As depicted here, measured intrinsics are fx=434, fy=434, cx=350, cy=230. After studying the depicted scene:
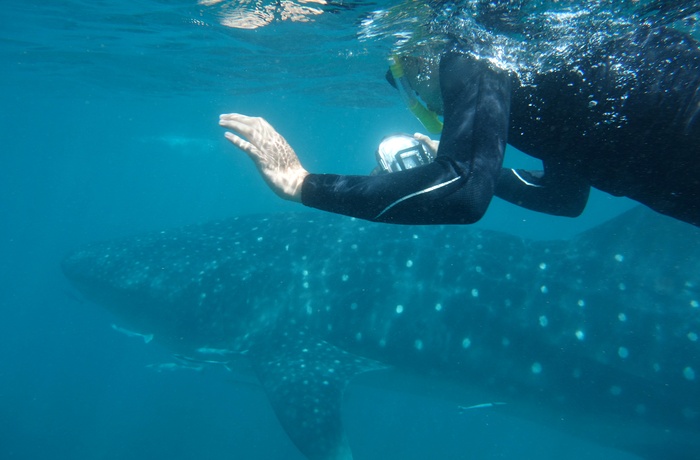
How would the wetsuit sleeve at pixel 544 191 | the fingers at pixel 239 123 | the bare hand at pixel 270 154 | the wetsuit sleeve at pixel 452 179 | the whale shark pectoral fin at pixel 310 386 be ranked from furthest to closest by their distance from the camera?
the whale shark pectoral fin at pixel 310 386, the wetsuit sleeve at pixel 544 191, the fingers at pixel 239 123, the bare hand at pixel 270 154, the wetsuit sleeve at pixel 452 179

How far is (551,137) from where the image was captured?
2676 mm

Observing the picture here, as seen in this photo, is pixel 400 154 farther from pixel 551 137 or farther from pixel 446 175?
pixel 446 175

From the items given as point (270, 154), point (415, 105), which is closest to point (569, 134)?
point (270, 154)

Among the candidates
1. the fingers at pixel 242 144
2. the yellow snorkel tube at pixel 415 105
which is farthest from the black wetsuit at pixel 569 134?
the yellow snorkel tube at pixel 415 105

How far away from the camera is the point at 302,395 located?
6.33 metres

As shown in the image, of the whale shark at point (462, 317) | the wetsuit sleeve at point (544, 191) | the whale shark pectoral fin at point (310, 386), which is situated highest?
the wetsuit sleeve at point (544, 191)

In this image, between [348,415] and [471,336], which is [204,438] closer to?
[348,415]

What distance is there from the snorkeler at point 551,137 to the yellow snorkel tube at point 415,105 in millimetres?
1398

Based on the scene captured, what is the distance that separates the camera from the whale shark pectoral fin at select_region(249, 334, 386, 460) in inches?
236

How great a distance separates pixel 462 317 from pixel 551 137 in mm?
4384

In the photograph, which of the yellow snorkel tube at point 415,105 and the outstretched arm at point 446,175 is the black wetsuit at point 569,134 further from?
the yellow snorkel tube at point 415,105

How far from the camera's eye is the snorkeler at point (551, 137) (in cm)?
205

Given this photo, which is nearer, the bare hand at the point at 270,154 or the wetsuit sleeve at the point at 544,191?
the bare hand at the point at 270,154

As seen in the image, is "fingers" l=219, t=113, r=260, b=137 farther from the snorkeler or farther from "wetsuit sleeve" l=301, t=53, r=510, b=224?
"wetsuit sleeve" l=301, t=53, r=510, b=224
